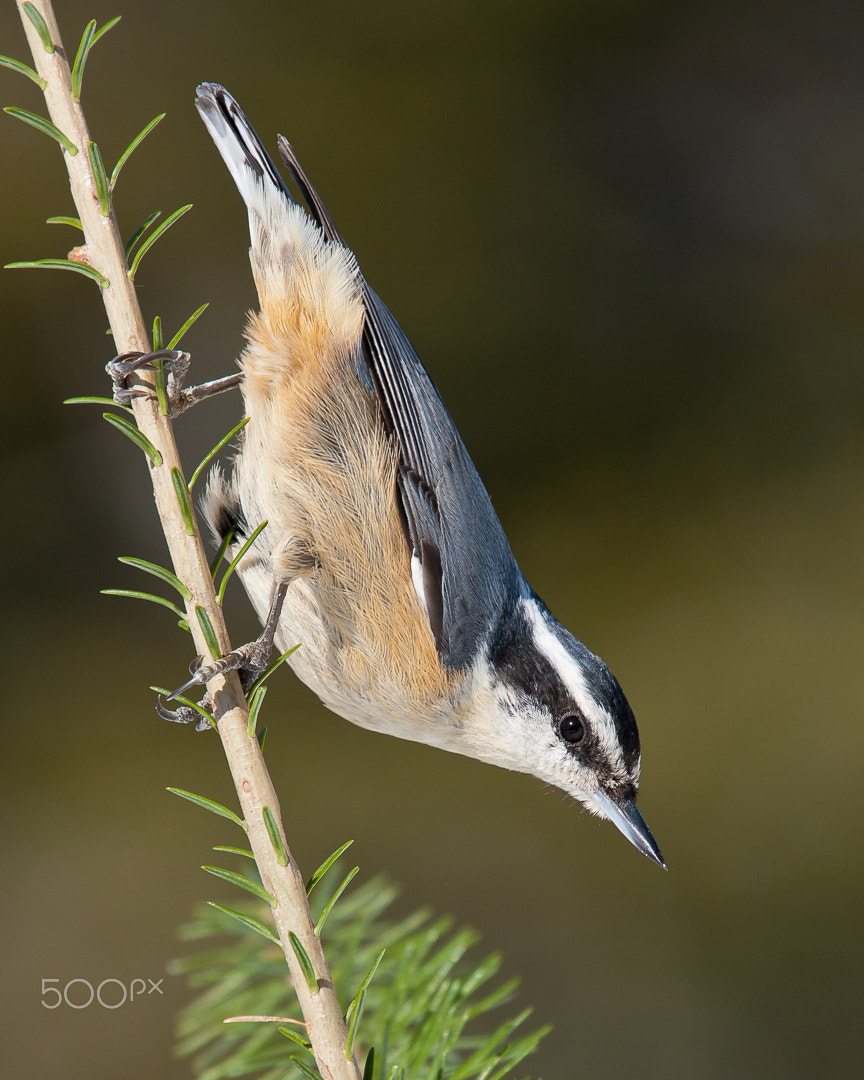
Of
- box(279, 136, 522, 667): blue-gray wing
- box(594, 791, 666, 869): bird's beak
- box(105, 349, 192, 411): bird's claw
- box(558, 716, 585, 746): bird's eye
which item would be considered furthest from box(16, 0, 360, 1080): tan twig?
box(594, 791, 666, 869): bird's beak

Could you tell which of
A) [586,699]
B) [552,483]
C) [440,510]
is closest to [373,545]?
[440,510]

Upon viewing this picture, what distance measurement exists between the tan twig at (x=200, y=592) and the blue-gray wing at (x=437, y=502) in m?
0.57

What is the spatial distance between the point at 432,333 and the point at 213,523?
1.22m

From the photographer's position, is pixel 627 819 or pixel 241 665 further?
pixel 627 819

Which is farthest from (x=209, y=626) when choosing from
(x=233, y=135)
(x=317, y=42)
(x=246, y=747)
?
(x=317, y=42)

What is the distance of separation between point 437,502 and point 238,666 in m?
0.56

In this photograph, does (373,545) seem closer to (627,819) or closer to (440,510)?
(440,510)

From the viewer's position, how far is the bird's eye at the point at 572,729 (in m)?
1.28

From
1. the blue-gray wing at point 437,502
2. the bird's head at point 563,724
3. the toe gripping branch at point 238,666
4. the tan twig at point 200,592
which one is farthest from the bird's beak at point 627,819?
the tan twig at point 200,592

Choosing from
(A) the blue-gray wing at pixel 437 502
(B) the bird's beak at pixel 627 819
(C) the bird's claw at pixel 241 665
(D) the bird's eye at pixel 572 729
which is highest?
(A) the blue-gray wing at pixel 437 502

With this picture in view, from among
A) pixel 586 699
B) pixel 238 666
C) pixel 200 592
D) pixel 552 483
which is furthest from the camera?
pixel 552 483

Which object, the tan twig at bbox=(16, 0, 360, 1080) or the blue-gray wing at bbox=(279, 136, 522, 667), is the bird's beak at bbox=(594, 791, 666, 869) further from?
the tan twig at bbox=(16, 0, 360, 1080)

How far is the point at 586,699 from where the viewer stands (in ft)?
4.14

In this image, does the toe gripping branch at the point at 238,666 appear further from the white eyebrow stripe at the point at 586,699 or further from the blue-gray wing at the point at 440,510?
the white eyebrow stripe at the point at 586,699
